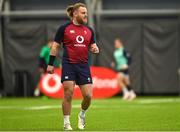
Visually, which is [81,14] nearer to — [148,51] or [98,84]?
[98,84]

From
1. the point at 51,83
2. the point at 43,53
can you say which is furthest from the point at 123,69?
the point at 43,53

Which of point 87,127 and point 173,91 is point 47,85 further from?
point 87,127

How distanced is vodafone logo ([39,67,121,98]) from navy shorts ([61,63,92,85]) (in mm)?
14919

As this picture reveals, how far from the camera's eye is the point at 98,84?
28516 millimetres

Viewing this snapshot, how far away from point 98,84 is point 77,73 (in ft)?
49.7

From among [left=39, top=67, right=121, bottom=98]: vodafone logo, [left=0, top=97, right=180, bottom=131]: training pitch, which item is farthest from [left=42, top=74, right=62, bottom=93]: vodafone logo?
[left=0, top=97, right=180, bottom=131]: training pitch

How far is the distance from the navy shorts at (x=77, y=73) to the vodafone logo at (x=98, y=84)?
1492 cm

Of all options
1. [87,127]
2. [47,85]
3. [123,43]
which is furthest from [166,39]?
[87,127]

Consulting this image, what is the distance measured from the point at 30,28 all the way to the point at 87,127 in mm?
17356

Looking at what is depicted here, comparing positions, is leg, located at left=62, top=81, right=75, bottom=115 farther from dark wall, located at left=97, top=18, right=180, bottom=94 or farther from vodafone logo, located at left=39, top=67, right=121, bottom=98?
dark wall, located at left=97, top=18, right=180, bottom=94

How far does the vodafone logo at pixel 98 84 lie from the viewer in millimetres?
28406

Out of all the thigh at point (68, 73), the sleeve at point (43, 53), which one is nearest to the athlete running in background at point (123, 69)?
the sleeve at point (43, 53)

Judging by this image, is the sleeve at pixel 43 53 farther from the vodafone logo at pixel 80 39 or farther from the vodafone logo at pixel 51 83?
the vodafone logo at pixel 80 39

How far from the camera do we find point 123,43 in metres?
30.7
